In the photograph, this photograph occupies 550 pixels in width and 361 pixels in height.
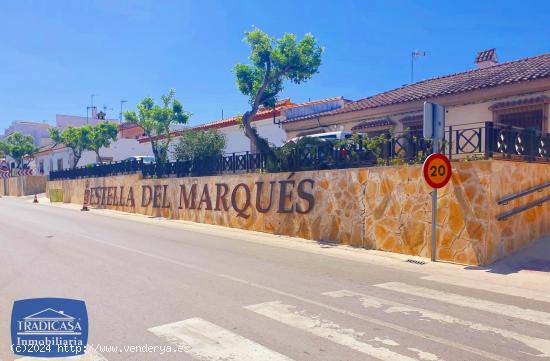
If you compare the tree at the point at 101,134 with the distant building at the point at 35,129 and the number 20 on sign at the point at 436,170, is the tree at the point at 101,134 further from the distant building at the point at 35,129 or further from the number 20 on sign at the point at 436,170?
the distant building at the point at 35,129

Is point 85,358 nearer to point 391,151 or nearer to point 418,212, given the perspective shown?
point 418,212

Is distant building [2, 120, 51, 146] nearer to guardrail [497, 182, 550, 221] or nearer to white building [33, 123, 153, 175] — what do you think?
white building [33, 123, 153, 175]

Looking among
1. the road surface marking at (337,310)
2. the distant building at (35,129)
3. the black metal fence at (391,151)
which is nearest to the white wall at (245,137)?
the black metal fence at (391,151)

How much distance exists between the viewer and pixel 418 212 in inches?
418

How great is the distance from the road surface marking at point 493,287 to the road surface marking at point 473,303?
76 centimetres

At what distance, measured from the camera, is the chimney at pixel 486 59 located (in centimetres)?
2004

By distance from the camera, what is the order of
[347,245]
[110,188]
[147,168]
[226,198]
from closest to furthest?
1. [347,245]
2. [226,198]
3. [147,168]
4. [110,188]

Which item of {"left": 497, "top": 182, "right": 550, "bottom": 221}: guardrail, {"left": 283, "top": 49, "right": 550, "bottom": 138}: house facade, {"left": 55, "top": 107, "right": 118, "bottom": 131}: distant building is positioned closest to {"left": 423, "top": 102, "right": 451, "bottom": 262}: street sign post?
{"left": 497, "top": 182, "right": 550, "bottom": 221}: guardrail

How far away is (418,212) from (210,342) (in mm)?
7233

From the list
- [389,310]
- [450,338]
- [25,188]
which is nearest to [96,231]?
[389,310]

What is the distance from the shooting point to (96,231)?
15117 millimetres

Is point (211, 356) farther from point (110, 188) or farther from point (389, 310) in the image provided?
point (110, 188)

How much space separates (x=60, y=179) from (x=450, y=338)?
37.1 meters

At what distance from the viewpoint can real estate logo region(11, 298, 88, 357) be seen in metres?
4.60
